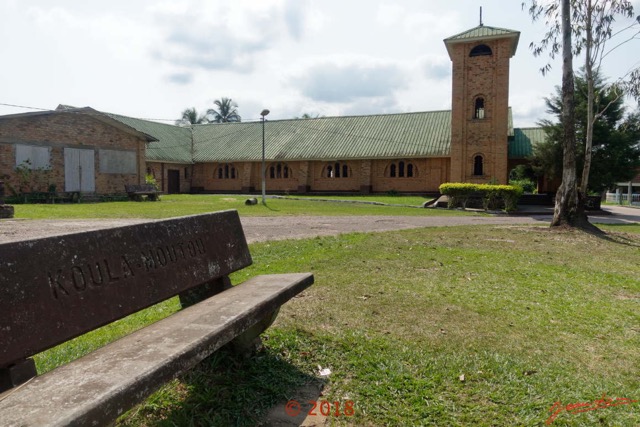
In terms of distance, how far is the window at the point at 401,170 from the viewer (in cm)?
3317

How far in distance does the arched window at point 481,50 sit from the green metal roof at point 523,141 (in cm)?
671

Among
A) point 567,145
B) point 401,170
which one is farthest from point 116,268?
point 401,170

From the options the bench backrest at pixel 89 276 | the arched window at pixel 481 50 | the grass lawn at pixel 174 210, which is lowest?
the grass lawn at pixel 174 210

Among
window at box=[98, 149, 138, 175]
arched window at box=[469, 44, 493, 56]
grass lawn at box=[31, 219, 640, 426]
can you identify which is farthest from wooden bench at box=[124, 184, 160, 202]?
grass lawn at box=[31, 219, 640, 426]

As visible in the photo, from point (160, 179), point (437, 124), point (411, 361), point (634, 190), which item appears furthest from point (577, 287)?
point (634, 190)

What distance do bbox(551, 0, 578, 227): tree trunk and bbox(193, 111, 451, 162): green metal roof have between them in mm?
18853

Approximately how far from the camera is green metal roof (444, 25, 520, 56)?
27625 millimetres

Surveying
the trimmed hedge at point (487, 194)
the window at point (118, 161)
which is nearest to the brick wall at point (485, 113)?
the trimmed hedge at point (487, 194)

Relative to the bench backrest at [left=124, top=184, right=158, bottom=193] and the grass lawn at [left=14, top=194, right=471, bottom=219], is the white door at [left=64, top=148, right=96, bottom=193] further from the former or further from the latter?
the grass lawn at [left=14, top=194, right=471, bottom=219]

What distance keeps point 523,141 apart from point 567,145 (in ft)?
72.1

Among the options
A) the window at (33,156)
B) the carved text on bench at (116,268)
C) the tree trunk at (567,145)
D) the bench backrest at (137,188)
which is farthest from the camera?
the bench backrest at (137,188)

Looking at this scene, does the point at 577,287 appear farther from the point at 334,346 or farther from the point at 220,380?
the point at 220,380

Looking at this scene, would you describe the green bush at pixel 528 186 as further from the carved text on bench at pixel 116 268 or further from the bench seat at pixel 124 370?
the bench seat at pixel 124 370

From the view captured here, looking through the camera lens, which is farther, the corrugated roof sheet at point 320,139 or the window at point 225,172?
the window at point 225,172
